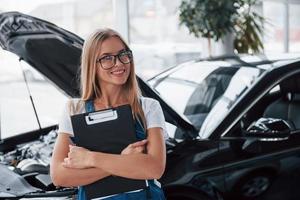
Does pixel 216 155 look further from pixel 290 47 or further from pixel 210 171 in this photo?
pixel 290 47

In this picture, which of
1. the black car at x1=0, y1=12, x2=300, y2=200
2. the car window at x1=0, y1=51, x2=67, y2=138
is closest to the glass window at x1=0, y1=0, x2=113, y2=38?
the car window at x1=0, y1=51, x2=67, y2=138

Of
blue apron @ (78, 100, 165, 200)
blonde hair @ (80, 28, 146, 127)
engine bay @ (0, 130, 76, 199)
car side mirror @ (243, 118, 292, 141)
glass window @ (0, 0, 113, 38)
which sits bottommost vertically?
engine bay @ (0, 130, 76, 199)

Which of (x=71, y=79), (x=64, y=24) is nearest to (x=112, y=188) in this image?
(x=71, y=79)

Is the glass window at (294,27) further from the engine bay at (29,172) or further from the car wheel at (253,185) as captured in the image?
the engine bay at (29,172)

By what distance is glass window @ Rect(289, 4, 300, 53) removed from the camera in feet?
31.8

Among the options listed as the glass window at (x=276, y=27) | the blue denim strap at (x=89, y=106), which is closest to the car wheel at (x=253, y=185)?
the blue denim strap at (x=89, y=106)

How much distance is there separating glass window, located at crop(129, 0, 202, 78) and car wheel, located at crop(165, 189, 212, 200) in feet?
15.1

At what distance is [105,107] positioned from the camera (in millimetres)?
1533

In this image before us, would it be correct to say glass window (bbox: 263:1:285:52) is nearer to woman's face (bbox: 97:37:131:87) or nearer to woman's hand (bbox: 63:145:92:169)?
woman's face (bbox: 97:37:131:87)

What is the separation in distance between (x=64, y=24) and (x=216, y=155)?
4411 millimetres

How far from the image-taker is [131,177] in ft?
4.63

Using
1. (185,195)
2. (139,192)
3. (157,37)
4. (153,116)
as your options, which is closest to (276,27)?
(157,37)

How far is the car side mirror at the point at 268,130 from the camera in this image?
2393 mm

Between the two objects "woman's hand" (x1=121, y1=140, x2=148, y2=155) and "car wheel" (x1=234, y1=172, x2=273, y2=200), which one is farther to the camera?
"car wheel" (x1=234, y1=172, x2=273, y2=200)
